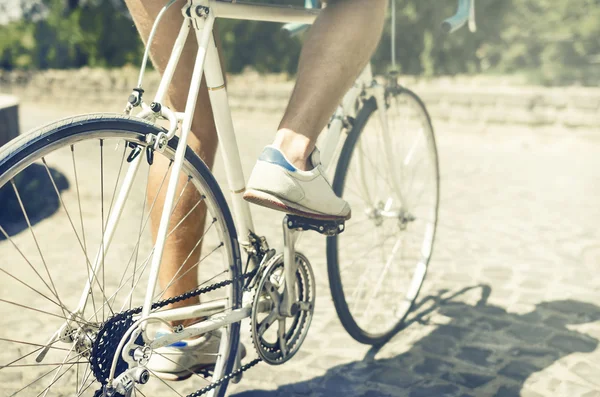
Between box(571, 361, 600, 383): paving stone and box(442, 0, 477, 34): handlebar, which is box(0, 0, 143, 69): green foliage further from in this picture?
box(571, 361, 600, 383): paving stone

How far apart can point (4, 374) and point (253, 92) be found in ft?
22.9

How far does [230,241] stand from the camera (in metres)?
1.96

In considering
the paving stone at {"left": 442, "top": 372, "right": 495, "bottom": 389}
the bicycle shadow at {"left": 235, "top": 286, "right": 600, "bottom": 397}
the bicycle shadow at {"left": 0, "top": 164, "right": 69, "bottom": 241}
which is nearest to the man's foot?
the bicycle shadow at {"left": 235, "top": 286, "right": 600, "bottom": 397}

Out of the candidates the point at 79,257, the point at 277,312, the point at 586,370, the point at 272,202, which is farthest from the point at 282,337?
the point at 79,257

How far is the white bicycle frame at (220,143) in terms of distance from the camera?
5.19 ft

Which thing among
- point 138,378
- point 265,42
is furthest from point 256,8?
point 265,42

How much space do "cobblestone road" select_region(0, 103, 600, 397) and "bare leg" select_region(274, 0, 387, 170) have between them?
0.92 metres

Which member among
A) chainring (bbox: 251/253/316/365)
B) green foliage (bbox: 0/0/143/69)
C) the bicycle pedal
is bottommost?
chainring (bbox: 251/253/316/365)

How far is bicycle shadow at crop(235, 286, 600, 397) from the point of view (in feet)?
7.65

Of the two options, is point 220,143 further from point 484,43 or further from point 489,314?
point 484,43

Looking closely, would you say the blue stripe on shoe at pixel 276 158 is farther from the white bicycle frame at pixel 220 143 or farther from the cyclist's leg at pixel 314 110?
the white bicycle frame at pixel 220 143

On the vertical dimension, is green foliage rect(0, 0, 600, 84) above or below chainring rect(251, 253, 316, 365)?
above

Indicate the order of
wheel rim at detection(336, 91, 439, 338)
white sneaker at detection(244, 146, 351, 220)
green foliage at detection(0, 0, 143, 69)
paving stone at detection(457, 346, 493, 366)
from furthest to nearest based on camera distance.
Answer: green foliage at detection(0, 0, 143, 69) < wheel rim at detection(336, 91, 439, 338) < paving stone at detection(457, 346, 493, 366) < white sneaker at detection(244, 146, 351, 220)

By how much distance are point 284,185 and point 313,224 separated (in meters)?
0.25
